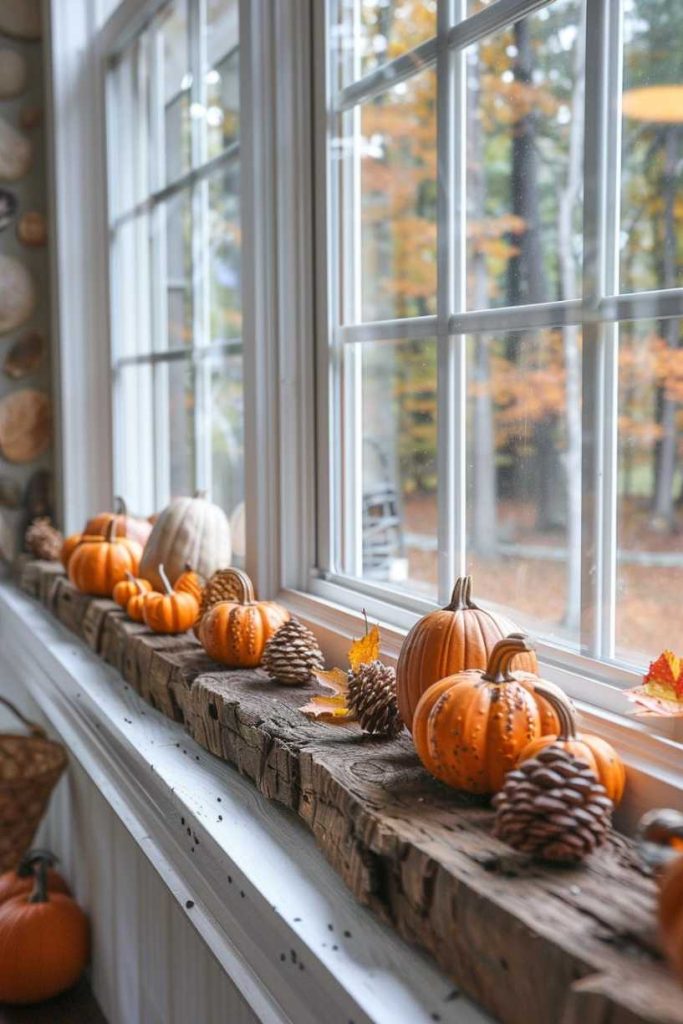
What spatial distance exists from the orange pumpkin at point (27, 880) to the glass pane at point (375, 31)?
1467mm

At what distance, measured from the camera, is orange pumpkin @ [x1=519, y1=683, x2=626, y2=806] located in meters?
0.83

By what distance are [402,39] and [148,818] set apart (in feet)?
5.04

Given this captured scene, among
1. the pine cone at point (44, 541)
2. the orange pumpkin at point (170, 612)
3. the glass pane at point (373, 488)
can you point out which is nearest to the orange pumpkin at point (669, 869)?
the glass pane at point (373, 488)

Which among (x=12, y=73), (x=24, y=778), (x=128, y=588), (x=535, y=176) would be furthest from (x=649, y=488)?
(x=12, y=73)

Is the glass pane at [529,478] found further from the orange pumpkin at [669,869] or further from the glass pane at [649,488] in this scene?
the orange pumpkin at [669,869]

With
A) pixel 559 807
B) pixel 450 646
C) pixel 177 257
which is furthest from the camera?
pixel 177 257

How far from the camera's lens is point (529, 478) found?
1.99 m

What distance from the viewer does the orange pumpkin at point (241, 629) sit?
1.39 meters

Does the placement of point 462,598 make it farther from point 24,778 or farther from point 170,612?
point 24,778

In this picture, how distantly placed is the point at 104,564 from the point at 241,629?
0.64 m

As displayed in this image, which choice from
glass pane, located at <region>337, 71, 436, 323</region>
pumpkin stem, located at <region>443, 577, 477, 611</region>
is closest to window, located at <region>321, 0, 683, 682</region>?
pumpkin stem, located at <region>443, 577, 477, 611</region>

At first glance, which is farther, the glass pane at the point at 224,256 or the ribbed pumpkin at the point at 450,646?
the glass pane at the point at 224,256

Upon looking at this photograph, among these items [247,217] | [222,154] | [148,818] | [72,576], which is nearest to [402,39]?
[222,154]

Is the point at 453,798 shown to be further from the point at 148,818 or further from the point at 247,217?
the point at 247,217
